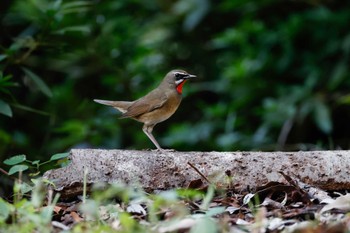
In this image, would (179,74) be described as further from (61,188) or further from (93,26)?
(61,188)

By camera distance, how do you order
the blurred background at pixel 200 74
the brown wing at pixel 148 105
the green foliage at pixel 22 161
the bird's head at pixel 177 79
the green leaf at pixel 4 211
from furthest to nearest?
the blurred background at pixel 200 74 < the bird's head at pixel 177 79 < the brown wing at pixel 148 105 < the green foliage at pixel 22 161 < the green leaf at pixel 4 211

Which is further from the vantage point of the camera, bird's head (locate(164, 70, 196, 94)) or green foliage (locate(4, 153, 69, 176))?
bird's head (locate(164, 70, 196, 94))

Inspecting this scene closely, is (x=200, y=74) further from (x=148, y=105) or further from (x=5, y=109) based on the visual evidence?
(x=5, y=109)

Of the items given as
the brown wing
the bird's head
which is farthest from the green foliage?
the bird's head

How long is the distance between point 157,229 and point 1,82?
2.87m

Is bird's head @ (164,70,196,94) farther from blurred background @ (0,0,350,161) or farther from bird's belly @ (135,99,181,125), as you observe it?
blurred background @ (0,0,350,161)

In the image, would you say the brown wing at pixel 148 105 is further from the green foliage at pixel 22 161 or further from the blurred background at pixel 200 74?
the green foliage at pixel 22 161

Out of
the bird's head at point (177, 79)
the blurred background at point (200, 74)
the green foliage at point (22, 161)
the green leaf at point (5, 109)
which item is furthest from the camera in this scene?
the blurred background at point (200, 74)

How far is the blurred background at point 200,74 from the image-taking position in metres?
9.46

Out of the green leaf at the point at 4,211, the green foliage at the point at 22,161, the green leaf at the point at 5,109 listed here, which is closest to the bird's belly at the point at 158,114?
the green leaf at the point at 5,109

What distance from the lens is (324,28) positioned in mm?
10000

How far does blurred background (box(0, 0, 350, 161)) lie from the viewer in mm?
9461

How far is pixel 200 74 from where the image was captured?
1098cm

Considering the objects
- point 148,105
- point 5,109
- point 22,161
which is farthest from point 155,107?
point 22,161
